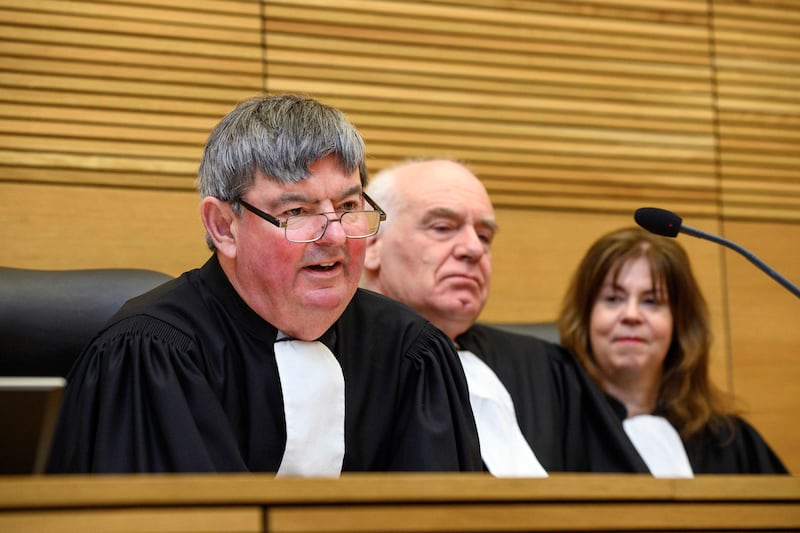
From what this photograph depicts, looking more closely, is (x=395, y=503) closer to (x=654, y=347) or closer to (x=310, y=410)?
(x=310, y=410)

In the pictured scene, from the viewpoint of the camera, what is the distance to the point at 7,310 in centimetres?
266

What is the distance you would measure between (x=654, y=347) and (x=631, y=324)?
0.10m

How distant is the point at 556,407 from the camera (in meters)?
3.43

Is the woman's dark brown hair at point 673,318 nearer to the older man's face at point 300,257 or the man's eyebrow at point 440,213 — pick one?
the man's eyebrow at point 440,213

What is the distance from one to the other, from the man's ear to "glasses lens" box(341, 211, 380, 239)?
25cm

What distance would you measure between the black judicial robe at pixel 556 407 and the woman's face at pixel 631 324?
12 centimetres

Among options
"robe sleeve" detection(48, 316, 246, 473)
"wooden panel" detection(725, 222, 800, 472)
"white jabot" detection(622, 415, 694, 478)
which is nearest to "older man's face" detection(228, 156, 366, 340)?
"robe sleeve" detection(48, 316, 246, 473)

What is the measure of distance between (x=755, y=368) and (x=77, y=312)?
274 centimetres

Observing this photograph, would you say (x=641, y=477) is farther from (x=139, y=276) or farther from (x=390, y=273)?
(x=390, y=273)

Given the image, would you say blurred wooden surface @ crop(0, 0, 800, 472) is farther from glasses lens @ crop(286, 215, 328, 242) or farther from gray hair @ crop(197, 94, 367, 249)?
glasses lens @ crop(286, 215, 328, 242)

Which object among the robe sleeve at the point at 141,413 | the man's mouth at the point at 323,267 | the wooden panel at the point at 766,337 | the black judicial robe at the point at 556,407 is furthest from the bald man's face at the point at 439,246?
the wooden panel at the point at 766,337

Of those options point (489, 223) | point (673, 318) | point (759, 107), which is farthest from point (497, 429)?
point (759, 107)

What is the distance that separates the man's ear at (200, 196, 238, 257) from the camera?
2.45 m

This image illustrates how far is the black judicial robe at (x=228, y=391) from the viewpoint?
2137mm
